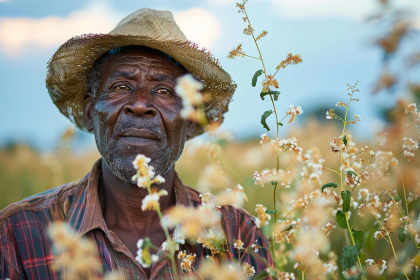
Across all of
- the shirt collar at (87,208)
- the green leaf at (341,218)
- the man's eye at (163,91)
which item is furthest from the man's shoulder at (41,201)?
the green leaf at (341,218)

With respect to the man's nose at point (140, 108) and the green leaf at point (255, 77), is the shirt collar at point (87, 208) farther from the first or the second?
the green leaf at point (255, 77)

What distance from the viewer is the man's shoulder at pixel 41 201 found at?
9.27 ft

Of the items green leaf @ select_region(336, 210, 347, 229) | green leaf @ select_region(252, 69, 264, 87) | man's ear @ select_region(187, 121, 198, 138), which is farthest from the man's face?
green leaf @ select_region(336, 210, 347, 229)

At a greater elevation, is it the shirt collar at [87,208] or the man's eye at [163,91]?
the man's eye at [163,91]

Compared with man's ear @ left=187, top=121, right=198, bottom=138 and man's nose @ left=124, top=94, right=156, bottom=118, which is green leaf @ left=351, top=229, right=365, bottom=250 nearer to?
man's nose @ left=124, top=94, right=156, bottom=118

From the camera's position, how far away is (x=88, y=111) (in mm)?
3586

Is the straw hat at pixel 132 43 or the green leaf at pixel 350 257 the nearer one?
the green leaf at pixel 350 257

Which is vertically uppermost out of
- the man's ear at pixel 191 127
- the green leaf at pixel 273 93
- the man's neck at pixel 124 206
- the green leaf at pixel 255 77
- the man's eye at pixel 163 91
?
the man's eye at pixel 163 91

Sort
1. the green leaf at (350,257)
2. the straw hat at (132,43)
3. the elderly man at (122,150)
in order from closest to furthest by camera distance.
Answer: the green leaf at (350,257), the elderly man at (122,150), the straw hat at (132,43)

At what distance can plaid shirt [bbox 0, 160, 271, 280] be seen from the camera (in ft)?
8.68

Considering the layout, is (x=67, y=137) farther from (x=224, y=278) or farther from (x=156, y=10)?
(x=224, y=278)

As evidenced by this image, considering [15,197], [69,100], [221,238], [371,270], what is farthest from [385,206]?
[15,197]

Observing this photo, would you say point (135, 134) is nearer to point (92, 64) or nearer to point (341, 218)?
point (92, 64)

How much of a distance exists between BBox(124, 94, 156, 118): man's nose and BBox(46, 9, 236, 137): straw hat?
1.38 ft
